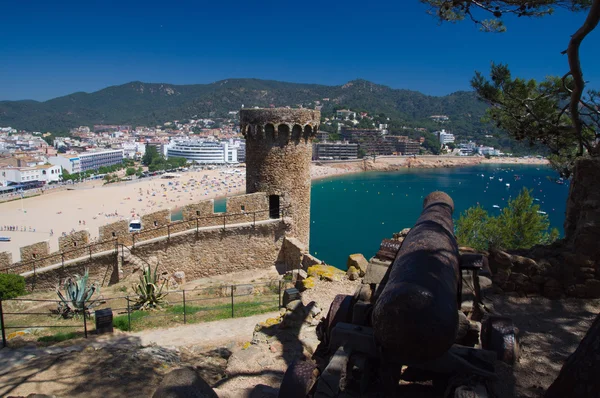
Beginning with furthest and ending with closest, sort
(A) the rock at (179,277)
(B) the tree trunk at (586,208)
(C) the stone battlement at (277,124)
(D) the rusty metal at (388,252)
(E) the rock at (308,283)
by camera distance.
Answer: (C) the stone battlement at (277,124), (A) the rock at (179,277), (E) the rock at (308,283), (B) the tree trunk at (586,208), (D) the rusty metal at (388,252)

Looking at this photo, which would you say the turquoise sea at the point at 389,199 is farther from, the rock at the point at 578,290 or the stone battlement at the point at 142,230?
the rock at the point at 578,290

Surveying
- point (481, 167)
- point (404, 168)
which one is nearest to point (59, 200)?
point (404, 168)

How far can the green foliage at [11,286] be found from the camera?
9.43m

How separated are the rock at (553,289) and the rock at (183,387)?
5.88m

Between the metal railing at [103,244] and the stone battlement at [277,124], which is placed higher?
the stone battlement at [277,124]

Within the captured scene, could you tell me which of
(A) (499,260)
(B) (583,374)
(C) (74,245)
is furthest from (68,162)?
(B) (583,374)

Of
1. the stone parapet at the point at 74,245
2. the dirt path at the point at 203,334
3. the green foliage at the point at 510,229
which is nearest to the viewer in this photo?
the dirt path at the point at 203,334

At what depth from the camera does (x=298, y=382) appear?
3496 millimetres

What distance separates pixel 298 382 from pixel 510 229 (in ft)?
49.1

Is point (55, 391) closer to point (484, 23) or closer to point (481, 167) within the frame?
point (484, 23)

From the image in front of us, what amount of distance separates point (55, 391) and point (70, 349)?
1674 mm

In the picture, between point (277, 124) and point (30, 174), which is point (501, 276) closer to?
point (277, 124)

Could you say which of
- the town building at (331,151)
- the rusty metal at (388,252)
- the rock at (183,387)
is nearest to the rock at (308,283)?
the rusty metal at (388,252)

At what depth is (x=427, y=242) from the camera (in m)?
3.68
